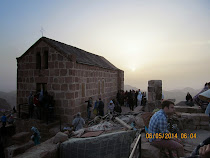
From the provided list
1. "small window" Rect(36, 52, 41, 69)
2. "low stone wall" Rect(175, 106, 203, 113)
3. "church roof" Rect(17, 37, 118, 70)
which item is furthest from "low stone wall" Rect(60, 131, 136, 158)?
"small window" Rect(36, 52, 41, 69)

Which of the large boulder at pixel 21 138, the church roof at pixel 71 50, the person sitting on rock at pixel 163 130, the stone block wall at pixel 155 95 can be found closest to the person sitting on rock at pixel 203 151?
the person sitting on rock at pixel 163 130

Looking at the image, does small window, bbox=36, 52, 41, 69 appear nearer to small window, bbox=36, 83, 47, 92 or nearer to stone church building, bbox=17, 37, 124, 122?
stone church building, bbox=17, 37, 124, 122

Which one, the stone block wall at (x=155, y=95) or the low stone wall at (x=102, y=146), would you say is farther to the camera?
the stone block wall at (x=155, y=95)

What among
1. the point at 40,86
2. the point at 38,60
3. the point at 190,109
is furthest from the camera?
the point at 38,60

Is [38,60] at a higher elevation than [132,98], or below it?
higher

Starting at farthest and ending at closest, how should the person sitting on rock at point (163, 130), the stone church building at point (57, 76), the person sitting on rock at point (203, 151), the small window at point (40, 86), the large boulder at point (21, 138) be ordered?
the small window at point (40, 86) → the stone church building at point (57, 76) → the large boulder at point (21, 138) → the person sitting on rock at point (163, 130) → the person sitting on rock at point (203, 151)

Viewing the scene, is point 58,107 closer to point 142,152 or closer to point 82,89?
point 82,89

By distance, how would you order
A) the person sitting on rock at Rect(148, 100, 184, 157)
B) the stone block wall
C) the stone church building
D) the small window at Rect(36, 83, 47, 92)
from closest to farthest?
the person sitting on rock at Rect(148, 100, 184, 157) < the stone block wall < the stone church building < the small window at Rect(36, 83, 47, 92)

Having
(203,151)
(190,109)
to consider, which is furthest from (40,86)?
(203,151)

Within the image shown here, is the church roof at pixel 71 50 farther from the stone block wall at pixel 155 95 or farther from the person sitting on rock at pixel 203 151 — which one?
the person sitting on rock at pixel 203 151

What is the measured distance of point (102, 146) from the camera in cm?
519

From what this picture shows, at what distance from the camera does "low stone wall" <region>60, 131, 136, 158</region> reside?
17.0ft

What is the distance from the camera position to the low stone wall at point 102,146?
519cm

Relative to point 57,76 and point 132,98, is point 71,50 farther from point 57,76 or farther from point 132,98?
point 132,98
